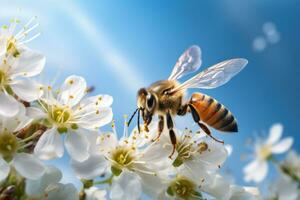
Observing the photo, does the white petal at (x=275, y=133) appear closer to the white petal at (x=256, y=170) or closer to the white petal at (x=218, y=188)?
the white petal at (x=256, y=170)

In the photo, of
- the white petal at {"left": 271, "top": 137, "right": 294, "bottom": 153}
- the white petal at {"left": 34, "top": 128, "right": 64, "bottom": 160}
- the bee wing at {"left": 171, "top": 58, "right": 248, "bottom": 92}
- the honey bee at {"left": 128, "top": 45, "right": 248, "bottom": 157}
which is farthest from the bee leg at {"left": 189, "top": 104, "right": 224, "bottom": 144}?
the white petal at {"left": 271, "top": 137, "right": 294, "bottom": 153}

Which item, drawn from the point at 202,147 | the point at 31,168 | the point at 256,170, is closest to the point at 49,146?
the point at 31,168

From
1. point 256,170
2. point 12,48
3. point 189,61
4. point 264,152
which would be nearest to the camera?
point 12,48

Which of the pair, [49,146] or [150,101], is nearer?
[49,146]

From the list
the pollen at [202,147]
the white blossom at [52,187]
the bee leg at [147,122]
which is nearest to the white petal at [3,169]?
the white blossom at [52,187]

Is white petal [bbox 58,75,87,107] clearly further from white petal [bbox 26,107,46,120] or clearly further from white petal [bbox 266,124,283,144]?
white petal [bbox 266,124,283,144]

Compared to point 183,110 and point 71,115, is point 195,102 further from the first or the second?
point 71,115
